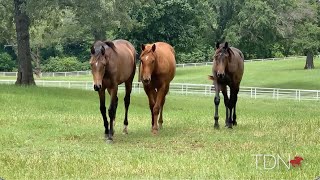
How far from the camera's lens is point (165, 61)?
14.5 metres

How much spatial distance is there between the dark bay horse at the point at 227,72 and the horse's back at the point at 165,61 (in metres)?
1.15

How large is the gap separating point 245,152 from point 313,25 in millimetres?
40296

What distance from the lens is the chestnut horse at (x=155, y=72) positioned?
13578 millimetres

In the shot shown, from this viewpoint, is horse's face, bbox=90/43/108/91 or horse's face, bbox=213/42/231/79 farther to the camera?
horse's face, bbox=213/42/231/79

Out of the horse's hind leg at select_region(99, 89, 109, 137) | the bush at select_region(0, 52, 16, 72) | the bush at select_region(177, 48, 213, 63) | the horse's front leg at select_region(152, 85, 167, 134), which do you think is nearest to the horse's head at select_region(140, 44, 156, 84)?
the horse's front leg at select_region(152, 85, 167, 134)

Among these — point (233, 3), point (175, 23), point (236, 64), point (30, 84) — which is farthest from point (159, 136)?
point (233, 3)

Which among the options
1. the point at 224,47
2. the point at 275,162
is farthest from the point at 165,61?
the point at 275,162

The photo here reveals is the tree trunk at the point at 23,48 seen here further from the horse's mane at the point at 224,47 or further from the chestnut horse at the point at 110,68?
the horse's mane at the point at 224,47

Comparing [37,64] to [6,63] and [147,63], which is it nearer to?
[6,63]

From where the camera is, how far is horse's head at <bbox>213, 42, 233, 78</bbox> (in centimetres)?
1458

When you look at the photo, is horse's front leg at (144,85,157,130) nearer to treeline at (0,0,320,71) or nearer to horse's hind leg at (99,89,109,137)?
horse's hind leg at (99,89,109,137)

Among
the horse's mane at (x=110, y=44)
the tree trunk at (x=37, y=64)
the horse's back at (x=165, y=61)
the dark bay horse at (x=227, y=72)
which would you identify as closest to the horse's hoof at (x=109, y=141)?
the horse's mane at (x=110, y=44)

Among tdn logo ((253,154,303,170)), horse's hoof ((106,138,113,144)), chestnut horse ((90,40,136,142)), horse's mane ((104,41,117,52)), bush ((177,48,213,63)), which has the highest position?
horse's mane ((104,41,117,52))

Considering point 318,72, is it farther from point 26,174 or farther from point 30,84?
point 26,174
